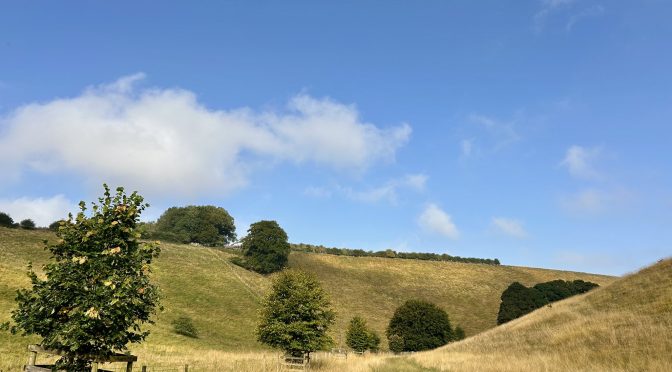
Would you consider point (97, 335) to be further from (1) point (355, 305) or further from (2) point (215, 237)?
(2) point (215, 237)

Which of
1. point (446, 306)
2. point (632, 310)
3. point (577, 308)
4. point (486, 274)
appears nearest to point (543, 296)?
point (446, 306)

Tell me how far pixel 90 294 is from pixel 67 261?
1117 mm

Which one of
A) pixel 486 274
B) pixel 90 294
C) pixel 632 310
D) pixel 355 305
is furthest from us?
pixel 486 274

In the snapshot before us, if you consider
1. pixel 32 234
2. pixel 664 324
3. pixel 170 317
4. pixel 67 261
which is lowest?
pixel 170 317

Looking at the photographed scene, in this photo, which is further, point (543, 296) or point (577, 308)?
point (543, 296)

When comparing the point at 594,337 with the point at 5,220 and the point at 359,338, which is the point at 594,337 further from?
the point at 5,220

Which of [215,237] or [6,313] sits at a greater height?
[215,237]

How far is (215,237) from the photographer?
133 m

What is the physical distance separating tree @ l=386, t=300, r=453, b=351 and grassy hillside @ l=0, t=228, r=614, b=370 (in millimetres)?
9484

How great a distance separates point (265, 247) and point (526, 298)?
52.8m

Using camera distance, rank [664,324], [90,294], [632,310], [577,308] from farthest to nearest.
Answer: [577,308]
[632,310]
[664,324]
[90,294]

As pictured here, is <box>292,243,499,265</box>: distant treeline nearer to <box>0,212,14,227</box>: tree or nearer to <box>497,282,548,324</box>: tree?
<box>497,282,548,324</box>: tree

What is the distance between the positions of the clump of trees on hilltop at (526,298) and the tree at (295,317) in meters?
56.6

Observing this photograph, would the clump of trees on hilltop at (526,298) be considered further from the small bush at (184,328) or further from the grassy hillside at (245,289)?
the small bush at (184,328)
